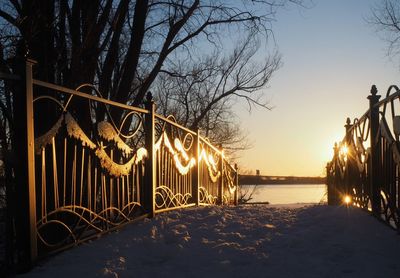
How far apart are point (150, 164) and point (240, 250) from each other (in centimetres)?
227

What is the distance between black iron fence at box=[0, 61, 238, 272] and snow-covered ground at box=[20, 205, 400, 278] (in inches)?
10.3

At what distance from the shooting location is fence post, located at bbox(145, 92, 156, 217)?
20.2ft

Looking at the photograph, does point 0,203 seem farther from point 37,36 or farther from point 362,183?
point 362,183

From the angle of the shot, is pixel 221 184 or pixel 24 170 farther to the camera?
→ pixel 221 184

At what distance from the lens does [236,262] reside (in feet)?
13.3

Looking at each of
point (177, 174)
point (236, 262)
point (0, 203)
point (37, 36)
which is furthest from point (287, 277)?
point (37, 36)

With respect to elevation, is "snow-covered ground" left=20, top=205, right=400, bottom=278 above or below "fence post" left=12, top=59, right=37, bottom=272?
below

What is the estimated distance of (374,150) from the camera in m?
5.55

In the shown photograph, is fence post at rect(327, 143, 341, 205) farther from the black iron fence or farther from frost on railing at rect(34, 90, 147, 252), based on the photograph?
frost on railing at rect(34, 90, 147, 252)

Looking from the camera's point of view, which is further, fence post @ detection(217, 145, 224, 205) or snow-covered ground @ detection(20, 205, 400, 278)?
fence post @ detection(217, 145, 224, 205)

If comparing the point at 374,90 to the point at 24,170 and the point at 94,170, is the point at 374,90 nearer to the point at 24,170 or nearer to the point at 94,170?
the point at 94,170

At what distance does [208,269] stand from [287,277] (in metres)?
0.66

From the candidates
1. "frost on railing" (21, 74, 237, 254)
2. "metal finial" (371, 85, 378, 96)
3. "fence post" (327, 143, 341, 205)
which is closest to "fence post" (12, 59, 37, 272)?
"frost on railing" (21, 74, 237, 254)

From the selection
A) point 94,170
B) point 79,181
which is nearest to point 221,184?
point 94,170
